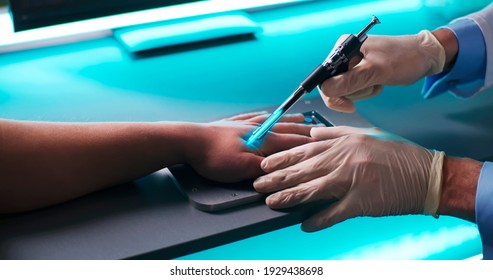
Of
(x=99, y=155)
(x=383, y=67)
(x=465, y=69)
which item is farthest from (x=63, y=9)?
(x=465, y=69)

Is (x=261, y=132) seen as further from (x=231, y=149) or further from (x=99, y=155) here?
(x=99, y=155)

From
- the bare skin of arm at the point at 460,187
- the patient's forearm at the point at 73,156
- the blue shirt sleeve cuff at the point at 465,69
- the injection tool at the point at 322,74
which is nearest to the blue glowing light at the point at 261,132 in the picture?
the injection tool at the point at 322,74

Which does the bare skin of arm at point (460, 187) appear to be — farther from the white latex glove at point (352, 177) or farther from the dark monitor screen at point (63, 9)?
the dark monitor screen at point (63, 9)

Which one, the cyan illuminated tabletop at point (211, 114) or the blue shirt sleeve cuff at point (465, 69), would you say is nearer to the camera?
the cyan illuminated tabletop at point (211, 114)

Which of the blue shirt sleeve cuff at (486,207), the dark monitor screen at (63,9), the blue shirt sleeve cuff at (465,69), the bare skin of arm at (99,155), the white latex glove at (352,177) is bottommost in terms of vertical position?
the blue shirt sleeve cuff at (486,207)

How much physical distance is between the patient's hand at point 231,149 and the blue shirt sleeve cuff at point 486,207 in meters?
0.31

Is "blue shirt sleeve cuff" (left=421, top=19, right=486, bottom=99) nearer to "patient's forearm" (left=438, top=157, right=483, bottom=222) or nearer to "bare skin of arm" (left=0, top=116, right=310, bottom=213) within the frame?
"patient's forearm" (left=438, top=157, right=483, bottom=222)

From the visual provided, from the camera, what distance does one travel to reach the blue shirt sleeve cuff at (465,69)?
1.43 meters

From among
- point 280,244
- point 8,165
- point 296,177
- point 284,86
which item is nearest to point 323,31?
point 284,86

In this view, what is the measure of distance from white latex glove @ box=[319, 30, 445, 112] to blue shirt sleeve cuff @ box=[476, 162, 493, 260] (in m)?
0.27

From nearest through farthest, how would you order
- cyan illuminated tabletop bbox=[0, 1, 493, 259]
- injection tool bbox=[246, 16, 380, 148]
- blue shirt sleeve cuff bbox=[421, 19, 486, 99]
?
cyan illuminated tabletop bbox=[0, 1, 493, 259], injection tool bbox=[246, 16, 380, 148], blue shirt sleeve cuff bbox=[421, 19, 486, 99]

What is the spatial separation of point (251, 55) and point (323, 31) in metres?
0.26

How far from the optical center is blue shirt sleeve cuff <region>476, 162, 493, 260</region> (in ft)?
3.67

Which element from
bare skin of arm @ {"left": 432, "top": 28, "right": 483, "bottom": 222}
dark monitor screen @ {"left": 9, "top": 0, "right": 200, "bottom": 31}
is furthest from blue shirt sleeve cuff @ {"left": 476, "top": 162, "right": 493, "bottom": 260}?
dark monitor screen @ {"left": 9, "top": 0, "right": 200, "bottom": 31}
